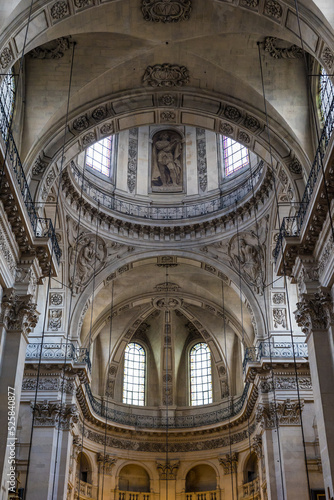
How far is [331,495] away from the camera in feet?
34.8

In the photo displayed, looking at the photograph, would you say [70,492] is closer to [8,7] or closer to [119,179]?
[119,179]

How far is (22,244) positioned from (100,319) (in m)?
11.6

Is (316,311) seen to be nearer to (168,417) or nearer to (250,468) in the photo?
(250,468)

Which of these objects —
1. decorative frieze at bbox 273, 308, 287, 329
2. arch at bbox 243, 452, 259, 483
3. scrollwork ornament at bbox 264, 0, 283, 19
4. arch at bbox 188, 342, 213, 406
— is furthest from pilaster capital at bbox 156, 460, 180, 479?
scrollwork ornament at bbox 264, 0, 283, 19

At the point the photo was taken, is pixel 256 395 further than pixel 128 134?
No

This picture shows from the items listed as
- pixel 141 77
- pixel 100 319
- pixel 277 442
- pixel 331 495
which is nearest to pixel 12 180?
pixel 141 77

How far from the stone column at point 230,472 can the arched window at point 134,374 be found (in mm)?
4789

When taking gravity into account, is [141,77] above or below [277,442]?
above

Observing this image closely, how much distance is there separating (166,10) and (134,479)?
19.4 meters

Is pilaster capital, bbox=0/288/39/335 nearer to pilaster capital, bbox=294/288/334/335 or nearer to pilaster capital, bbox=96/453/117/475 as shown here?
pilaster capital, bbox=294/288/334/335

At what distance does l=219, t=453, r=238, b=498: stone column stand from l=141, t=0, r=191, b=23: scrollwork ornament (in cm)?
1699

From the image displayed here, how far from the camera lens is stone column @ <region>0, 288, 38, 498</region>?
11.0m

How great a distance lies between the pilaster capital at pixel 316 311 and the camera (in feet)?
39.5

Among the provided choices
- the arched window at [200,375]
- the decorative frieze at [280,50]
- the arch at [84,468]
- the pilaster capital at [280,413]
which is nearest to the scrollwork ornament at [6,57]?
the decorative frieze at [280,50]
